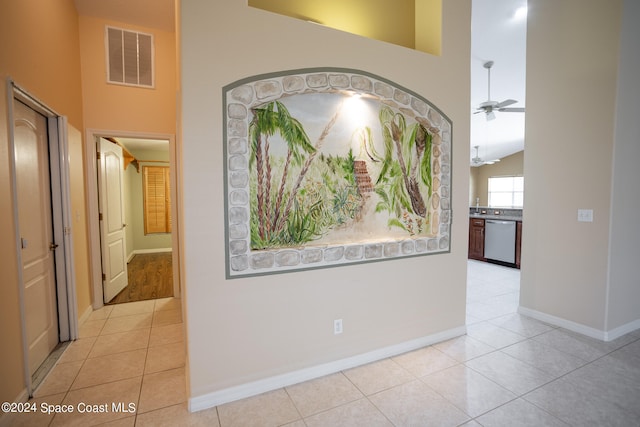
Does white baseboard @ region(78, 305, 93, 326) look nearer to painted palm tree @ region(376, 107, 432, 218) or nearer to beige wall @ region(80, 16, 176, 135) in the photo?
beige wall @ region(80, 16, 176, 135)

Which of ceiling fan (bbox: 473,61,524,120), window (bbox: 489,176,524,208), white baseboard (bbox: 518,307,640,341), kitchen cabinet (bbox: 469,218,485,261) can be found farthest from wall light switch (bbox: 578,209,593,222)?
window (bbox: 489,176,524,208)

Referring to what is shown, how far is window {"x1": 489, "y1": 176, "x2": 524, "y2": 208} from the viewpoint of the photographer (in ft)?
36.6

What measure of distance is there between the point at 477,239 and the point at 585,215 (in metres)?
3.19

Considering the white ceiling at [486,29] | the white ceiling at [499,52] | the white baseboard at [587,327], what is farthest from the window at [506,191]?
the white baseboard at [587,327]

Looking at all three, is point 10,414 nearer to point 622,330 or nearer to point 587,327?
point 587,327

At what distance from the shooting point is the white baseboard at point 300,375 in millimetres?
1890

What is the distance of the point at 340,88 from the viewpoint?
7.11 feet

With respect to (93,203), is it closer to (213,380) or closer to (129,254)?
(213,380)

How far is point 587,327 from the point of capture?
2818 millimetres

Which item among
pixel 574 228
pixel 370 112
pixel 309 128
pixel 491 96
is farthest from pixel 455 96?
pixel 491 96

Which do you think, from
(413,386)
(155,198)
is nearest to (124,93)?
(155,198)

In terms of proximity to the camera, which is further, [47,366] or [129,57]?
[129,57]

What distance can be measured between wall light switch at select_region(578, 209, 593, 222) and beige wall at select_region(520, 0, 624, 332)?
0.04 meters

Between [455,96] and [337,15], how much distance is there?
1.26 metres
